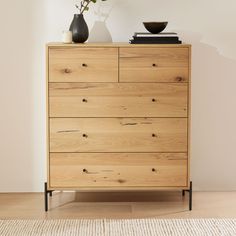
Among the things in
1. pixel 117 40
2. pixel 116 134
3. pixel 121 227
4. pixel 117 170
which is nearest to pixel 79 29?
pixel 117 40

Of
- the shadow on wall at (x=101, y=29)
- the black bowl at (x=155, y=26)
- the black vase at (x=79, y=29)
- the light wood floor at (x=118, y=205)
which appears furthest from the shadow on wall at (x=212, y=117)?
the black vase at (x=79, y=29)

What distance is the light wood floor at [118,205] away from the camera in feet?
12.1

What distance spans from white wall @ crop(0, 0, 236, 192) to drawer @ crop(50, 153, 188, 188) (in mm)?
503

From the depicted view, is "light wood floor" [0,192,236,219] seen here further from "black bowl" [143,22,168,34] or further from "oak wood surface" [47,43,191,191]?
"black bowl" [143,22,168,34]

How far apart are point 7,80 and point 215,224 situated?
1.66m

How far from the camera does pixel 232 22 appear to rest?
4.14 meters

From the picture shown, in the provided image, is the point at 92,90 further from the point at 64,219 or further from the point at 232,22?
the point at 232,22

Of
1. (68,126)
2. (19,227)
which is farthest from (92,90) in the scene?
(19,227)

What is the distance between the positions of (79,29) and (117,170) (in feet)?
2.91

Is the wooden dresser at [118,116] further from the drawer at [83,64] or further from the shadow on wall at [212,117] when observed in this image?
the shadow on wall at [212,117]

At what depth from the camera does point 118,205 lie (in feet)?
12.8

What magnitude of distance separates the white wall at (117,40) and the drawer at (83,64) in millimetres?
461

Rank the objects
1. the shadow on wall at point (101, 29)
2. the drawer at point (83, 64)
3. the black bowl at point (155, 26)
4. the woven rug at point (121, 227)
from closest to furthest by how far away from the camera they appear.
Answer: the woven rug at point (121, 227)
the drawer at point (83, 64)
the black bowl at point (155, 26)
the shadow on wall at point (101, 29)

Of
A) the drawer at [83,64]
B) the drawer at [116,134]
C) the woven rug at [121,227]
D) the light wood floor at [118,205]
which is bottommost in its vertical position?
the woven rug at [121,227]
